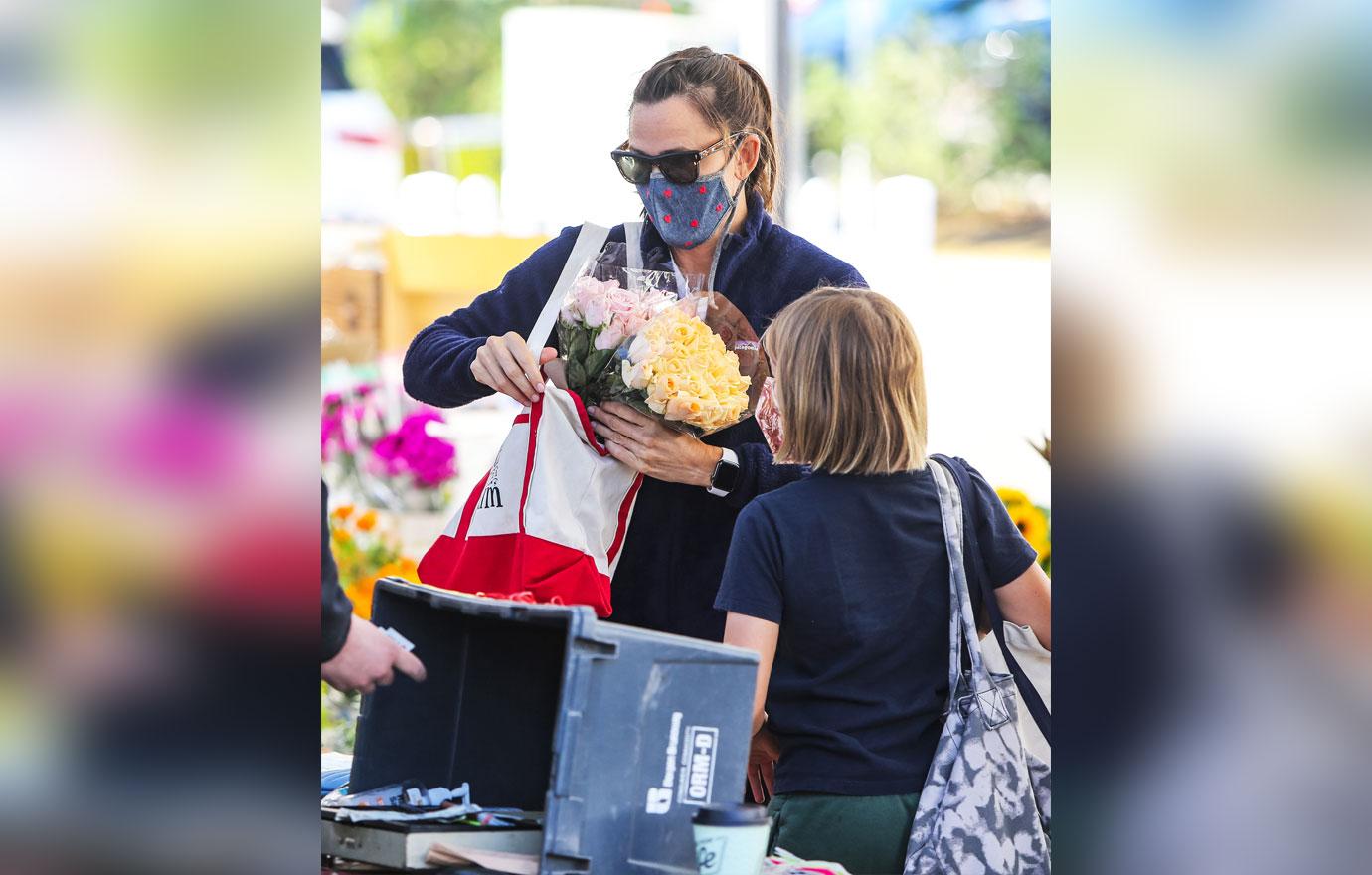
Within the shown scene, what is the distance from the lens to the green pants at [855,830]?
7.89ft

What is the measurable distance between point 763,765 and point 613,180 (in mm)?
6300

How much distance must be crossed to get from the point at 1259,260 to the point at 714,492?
124cm

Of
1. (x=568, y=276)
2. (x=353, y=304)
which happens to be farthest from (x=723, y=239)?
(x=353, y=304)

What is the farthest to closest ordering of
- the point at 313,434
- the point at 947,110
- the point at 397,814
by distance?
1. the point at 947,110
2. the point at 397,814
3. the point at 313,434

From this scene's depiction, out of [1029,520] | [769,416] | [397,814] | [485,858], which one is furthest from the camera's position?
[1029,520]

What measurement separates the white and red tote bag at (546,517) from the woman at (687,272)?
0.18 ft

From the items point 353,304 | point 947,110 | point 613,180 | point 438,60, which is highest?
point 438,60

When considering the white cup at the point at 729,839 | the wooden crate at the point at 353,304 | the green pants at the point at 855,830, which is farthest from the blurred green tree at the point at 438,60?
the white cup at the point at 729,839

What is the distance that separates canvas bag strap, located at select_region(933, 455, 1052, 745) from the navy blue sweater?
349 millimetres

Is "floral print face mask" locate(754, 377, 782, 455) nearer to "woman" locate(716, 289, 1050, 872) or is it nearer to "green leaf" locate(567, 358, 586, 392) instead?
"woman" locate(716, 289, 1050, 872)

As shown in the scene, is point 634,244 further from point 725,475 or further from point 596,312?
point 725,475

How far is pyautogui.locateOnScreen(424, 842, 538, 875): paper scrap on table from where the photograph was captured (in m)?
2.03

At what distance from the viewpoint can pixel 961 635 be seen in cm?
250

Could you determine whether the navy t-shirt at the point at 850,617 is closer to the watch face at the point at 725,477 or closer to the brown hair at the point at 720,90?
the watch face at the point at 725,477
